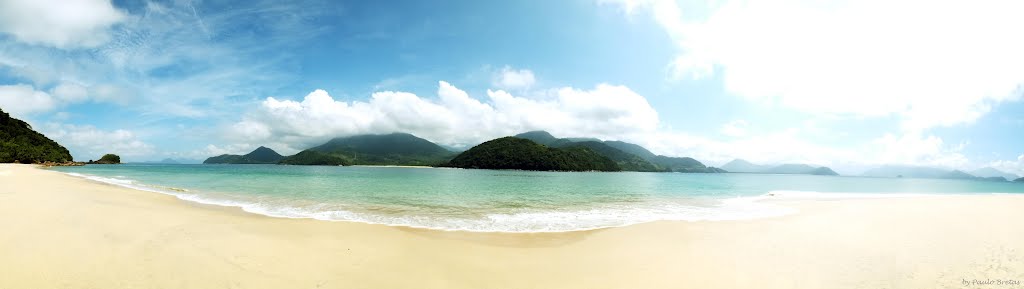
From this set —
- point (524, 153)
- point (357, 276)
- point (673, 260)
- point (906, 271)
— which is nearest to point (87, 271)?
point (357, 276)

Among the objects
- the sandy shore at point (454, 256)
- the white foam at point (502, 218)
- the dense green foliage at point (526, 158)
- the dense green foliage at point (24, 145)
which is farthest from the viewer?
the dense green foliage at point (526, 158)

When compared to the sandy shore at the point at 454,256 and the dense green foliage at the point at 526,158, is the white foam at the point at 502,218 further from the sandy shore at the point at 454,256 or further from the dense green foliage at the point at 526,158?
the dense green foliage at the point at 526,158

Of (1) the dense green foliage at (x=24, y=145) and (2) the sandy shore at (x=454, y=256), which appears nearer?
(2) the sandy shore at (x=454, y=256)

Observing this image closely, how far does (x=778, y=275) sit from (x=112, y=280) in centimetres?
1109

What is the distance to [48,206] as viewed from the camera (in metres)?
12.6

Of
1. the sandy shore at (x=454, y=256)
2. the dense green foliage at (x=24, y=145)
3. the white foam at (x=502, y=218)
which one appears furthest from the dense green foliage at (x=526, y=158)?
the sandy shore at (x=454, y=256)

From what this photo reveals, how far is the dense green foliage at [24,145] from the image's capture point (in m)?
82.9

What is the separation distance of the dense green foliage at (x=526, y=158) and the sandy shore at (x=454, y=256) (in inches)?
5561

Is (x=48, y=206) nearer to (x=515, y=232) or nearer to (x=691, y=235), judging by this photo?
(x=515, y=232)

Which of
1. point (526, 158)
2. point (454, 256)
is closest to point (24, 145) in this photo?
point (526, 158)

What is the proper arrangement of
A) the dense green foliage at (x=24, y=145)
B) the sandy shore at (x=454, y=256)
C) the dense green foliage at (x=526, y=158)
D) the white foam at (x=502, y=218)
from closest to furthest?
the sandy shore at (x=454, y=256) < the white foam at (x=502, y=218) < the dense green foliage at (x=24, y=145) < the dense green foliage at (x=526, y=158)

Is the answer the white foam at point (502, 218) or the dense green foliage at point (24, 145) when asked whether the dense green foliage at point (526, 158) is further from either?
the white foam at point (502, 218)

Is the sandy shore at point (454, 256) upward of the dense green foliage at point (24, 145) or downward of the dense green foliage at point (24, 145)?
downward

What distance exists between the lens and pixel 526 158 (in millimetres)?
154625
